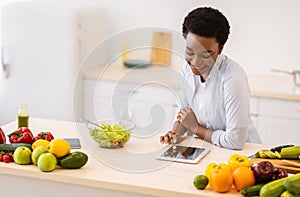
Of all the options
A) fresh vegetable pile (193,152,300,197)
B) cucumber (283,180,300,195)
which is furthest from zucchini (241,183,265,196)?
cucumber (283,180,300,195)

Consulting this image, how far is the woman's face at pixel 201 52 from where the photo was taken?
2.67 m

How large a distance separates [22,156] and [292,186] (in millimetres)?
1075

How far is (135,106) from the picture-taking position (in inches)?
112

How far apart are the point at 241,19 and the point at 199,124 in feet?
5.64

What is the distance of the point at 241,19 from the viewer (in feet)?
15.0

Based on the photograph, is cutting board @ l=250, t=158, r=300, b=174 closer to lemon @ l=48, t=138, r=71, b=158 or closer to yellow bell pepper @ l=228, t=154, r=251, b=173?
yellow bell pepper @ l=228, t=154, r=251, b=173

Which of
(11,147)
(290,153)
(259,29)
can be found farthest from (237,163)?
(259,29)

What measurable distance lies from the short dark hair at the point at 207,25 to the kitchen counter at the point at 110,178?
0.52 m

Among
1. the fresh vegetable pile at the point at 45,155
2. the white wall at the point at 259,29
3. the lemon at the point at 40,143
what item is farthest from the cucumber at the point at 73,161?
the white wall at the point at 259,29

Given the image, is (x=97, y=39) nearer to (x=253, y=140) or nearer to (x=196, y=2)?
(x=196, y=2)

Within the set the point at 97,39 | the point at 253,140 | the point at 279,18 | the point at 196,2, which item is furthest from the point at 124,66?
the point at 253,140

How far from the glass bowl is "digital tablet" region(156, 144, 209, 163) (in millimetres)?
191

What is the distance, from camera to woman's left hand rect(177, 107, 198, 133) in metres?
2.97

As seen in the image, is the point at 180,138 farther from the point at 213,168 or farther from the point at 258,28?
the point at 258,28
